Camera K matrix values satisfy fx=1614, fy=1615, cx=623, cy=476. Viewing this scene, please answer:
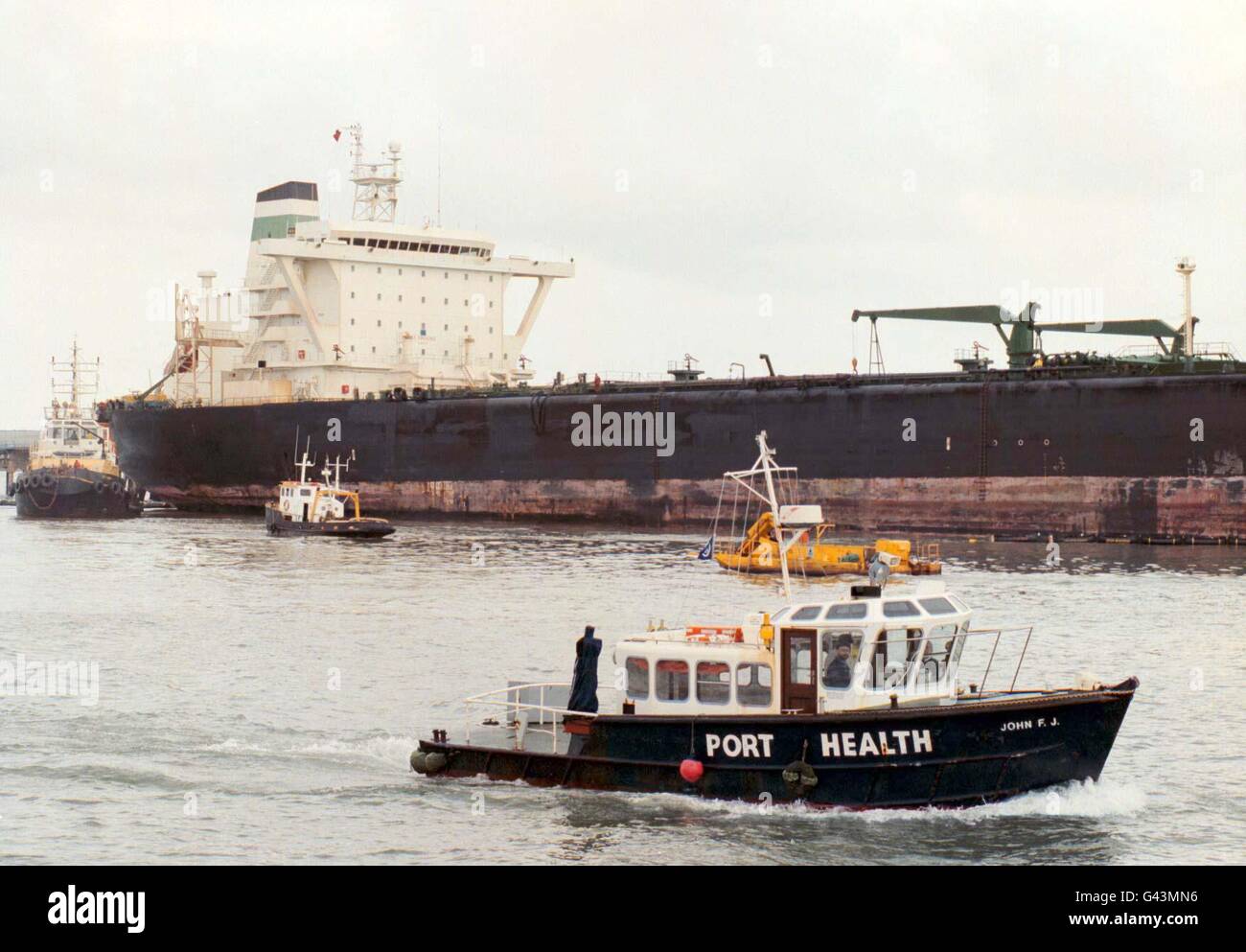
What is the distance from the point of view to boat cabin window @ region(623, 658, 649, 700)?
2037 centimetres

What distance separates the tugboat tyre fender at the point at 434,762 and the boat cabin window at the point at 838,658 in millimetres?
5297

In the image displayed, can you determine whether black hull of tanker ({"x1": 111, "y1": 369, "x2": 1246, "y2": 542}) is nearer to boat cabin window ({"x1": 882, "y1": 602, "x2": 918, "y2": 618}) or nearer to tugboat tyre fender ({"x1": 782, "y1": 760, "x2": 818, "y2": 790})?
boat cabin window ({"x1": 882, "y1": 602, "x2": 918, "y2": 618})

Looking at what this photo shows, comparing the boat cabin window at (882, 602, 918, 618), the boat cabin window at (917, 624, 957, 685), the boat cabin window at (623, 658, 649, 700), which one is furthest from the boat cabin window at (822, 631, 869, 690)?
the boat cabin window at (623, 658, 649, 700)

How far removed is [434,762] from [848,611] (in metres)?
5.93

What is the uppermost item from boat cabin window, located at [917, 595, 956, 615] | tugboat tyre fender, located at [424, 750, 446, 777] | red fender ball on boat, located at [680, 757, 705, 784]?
boat cabin window, located at [917, 595, 956, 615]

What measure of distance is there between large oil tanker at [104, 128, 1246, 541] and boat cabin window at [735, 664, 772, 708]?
34.4 metres

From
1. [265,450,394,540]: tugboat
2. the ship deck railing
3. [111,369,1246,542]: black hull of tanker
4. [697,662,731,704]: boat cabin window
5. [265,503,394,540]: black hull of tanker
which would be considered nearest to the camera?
[697,662,731,704]: boat cabin window

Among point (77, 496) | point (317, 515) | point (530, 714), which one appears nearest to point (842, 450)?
point (317, 515)

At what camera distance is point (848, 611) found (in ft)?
63.2

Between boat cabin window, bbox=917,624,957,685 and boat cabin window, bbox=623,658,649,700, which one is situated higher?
boat cabin window, bbox=917,624,957,685

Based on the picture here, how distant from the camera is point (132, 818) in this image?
793 inches

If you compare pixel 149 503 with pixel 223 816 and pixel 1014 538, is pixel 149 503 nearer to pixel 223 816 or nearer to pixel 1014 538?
pixel 1014 538

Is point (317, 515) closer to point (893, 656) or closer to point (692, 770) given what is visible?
point (692, 770)
